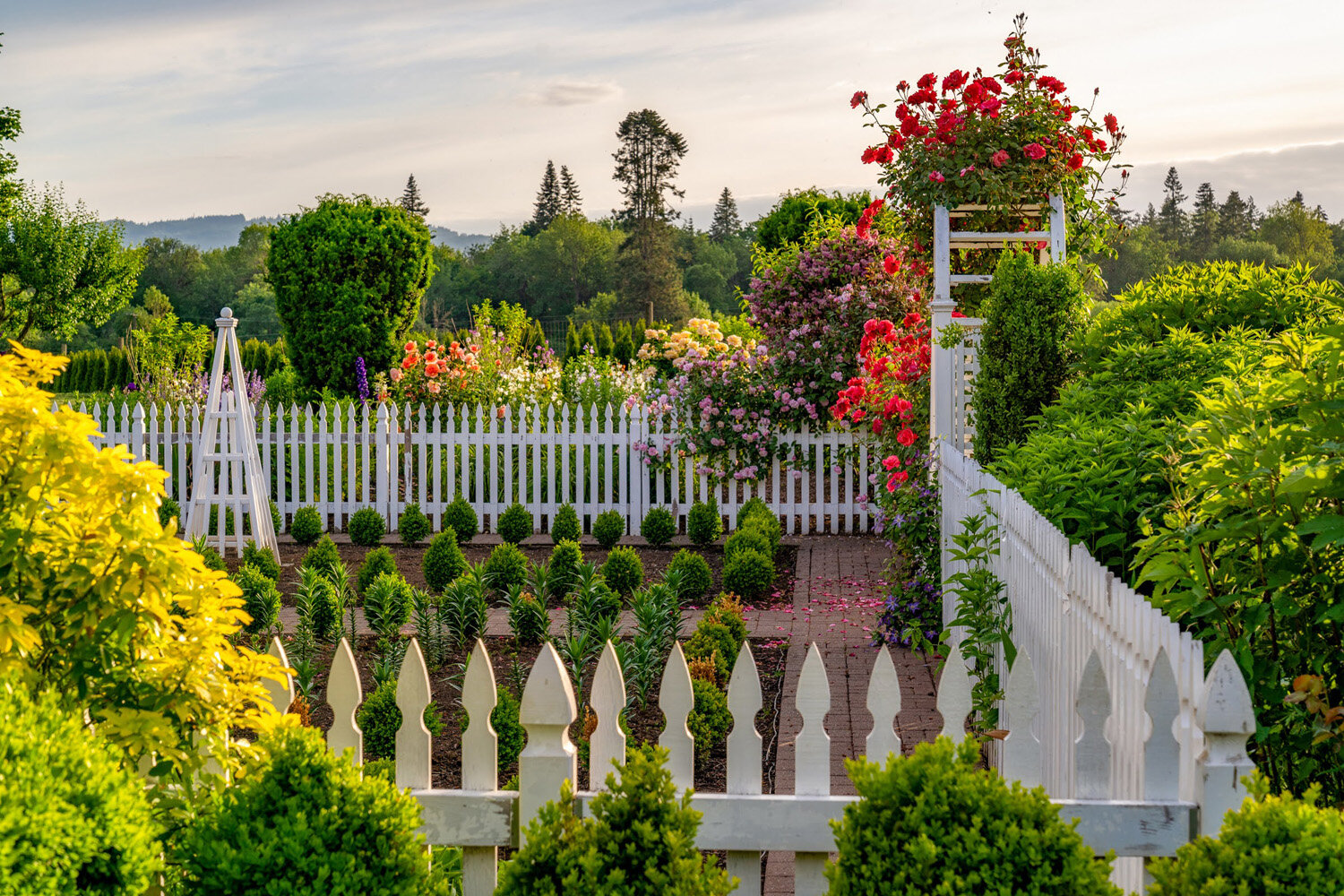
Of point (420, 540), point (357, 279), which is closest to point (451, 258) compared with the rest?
point (357, 279)

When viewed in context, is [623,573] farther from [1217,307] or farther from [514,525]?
[1217,307]

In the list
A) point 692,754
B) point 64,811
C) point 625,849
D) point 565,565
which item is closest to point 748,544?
point 565,565

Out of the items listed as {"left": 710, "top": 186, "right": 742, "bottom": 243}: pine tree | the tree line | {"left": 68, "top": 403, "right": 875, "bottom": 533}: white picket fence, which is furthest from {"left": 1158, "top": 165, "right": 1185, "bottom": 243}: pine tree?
{"left": 68, "top": 403, "right": 875, "bottom": 533}: white picket fence

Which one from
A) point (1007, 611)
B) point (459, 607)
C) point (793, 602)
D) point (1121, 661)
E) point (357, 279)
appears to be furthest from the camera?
point (357, 279)

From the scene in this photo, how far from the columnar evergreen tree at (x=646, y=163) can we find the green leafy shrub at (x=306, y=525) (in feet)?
138

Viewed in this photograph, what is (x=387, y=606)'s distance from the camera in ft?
19.7

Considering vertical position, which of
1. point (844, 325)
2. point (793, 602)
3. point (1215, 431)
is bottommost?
point (793, 602)

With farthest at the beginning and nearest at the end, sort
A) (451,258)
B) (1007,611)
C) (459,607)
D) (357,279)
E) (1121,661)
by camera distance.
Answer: (451,258)
(357,279)
(459,607)
(1007,611)
(1121,661)

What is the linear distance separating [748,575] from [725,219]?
63.0 m

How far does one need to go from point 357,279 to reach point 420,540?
4915 mm

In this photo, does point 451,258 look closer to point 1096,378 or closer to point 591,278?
point 591,278

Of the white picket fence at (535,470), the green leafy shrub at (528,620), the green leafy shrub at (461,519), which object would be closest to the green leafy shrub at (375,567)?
the green leafy shrub at (528,620)

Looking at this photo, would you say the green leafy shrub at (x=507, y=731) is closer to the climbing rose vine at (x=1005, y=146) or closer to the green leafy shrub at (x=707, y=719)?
the green leafy shrub at (x=707, y=719)

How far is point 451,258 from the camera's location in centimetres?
5675
